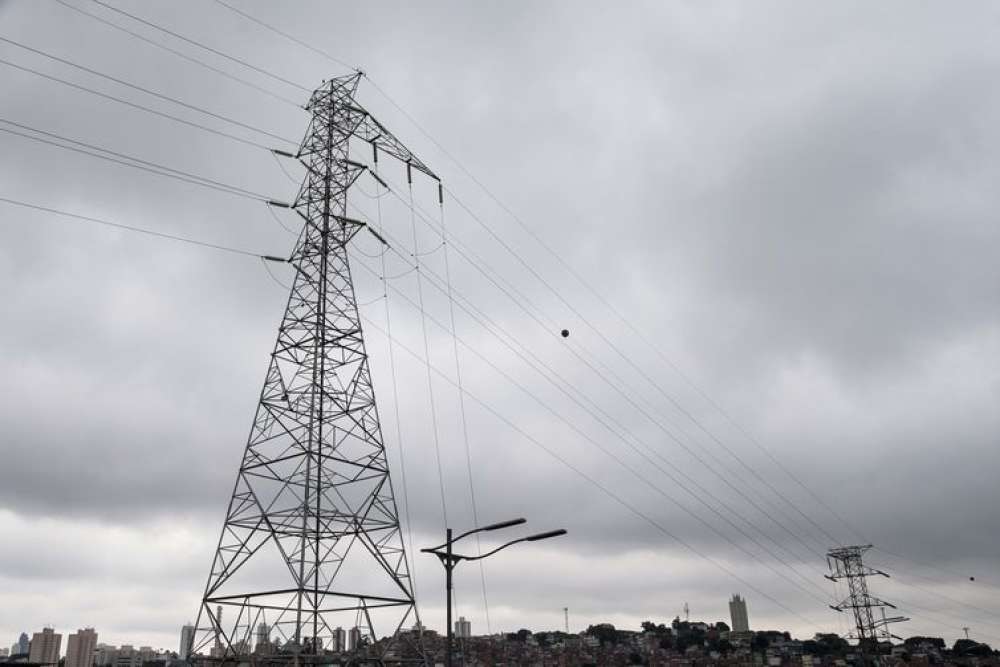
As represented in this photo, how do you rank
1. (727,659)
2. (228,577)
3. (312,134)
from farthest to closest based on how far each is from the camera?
(727,659)
(312,134)
(228,577)

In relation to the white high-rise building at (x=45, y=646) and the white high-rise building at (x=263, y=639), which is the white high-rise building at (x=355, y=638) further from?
the white high-rise building at (x=45, y=646)

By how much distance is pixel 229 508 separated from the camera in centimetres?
3158

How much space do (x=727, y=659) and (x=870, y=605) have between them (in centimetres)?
Answer: 9838

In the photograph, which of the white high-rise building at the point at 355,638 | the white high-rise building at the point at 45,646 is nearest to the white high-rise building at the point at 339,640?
the white high-rise building at the point at 355,638

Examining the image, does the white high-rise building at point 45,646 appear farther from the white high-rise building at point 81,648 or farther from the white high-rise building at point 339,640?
the white high-rise building at point 339,640

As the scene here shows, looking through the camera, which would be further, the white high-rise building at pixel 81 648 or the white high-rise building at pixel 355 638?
the white high-rise building at pixel 81 648

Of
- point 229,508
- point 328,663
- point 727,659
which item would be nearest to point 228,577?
point 229,508

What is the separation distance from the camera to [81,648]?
537 ft

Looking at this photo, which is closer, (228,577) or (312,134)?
(228,577)

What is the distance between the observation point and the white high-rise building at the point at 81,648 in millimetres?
158250

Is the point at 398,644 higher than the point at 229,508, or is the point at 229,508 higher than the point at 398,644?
the point at 229,508

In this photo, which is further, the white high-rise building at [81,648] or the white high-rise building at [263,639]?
the white high-rise building at [81,648]

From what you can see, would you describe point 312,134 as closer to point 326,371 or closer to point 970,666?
point 326,371

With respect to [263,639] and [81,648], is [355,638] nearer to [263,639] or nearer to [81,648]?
[263,639]
